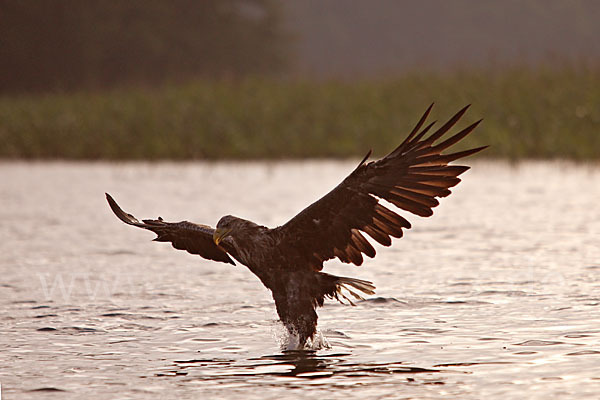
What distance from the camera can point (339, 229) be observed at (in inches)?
246

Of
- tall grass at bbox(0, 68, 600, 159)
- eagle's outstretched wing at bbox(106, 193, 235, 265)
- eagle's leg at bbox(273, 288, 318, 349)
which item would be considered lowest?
eagle's leg at bbox(273, 288, 318, 349)

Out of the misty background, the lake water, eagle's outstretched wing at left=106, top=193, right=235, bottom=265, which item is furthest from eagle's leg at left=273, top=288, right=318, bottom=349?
the misty background

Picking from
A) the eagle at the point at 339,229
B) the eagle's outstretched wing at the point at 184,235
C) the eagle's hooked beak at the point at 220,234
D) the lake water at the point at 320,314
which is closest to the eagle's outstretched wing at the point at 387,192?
the eagle at the point at 339,229

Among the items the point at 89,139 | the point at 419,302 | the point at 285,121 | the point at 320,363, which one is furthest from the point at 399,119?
the point at 320,363

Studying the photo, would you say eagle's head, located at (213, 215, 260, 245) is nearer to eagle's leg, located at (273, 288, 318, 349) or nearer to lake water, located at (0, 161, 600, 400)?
eagle's leg, located at (273, 288, 318, 349)

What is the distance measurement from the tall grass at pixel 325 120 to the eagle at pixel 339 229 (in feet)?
38.3

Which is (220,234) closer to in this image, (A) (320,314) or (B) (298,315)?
(B) (298,315)

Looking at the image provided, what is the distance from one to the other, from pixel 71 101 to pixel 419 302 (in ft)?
65.5

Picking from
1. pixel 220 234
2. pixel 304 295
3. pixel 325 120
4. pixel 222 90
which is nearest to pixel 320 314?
pixel 304 295

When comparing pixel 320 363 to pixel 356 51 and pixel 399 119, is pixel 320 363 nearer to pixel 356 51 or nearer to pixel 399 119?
pixel 399 119

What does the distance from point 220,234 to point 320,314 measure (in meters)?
1.28

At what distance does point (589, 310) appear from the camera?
7082 mm

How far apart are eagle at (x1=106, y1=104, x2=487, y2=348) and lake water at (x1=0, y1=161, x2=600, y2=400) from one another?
1.07 ft

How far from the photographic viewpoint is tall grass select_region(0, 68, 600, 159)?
18.7 m
